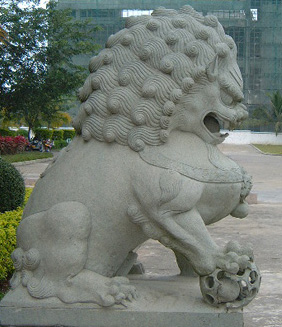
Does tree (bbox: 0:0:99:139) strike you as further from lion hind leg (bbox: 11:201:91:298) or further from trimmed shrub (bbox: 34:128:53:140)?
lion hind leg (bbox: 11:201:91:298)

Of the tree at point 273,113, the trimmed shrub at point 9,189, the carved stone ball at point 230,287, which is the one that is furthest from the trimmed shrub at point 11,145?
the tree at point 273,113

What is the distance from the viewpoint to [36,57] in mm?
20359

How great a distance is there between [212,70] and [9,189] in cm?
407

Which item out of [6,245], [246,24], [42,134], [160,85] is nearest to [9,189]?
[6,245]

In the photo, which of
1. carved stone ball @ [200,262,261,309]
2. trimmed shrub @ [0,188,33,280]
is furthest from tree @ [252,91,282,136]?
carved stone ball @ [200,262,261,309]

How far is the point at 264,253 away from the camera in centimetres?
552

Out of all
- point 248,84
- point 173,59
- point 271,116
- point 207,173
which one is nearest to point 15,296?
point 207,173

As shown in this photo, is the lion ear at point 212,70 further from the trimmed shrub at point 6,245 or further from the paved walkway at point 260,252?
the trimmed shrub at point 6,245

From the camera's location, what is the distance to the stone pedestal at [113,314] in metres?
2.60

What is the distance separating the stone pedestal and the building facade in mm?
46977

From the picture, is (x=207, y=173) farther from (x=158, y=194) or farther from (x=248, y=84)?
(x=248, y=84)

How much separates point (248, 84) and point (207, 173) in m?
49.2

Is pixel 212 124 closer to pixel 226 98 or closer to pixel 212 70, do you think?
pixel 226 98

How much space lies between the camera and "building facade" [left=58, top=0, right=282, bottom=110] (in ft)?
160
